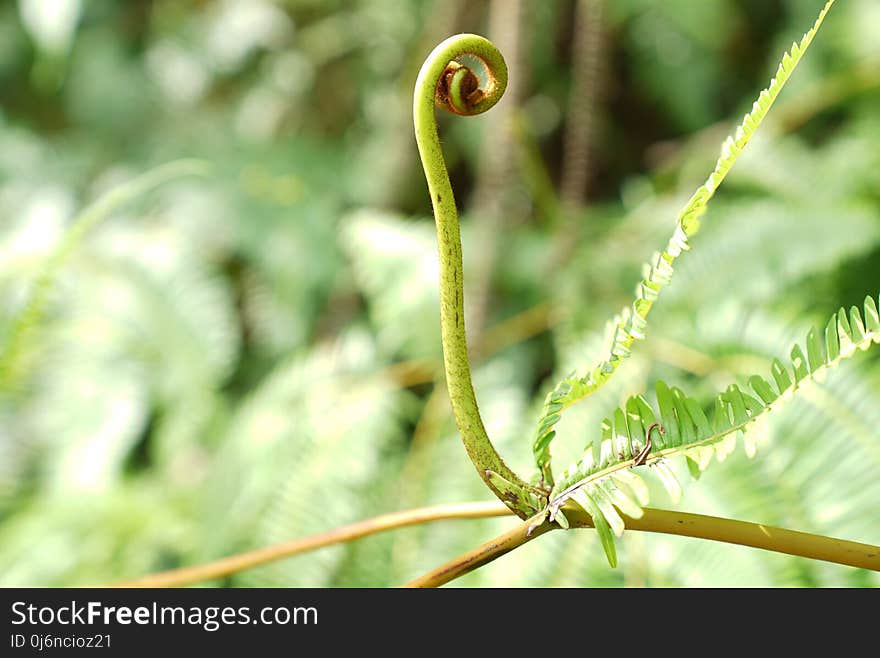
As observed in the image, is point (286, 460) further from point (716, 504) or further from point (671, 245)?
point (671, 245)

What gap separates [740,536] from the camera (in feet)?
1.21

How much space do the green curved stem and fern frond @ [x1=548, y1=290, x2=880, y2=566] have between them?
0.10 feet

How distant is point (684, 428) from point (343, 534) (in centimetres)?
23

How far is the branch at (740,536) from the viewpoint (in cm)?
36

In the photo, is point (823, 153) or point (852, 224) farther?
point (823, 153)

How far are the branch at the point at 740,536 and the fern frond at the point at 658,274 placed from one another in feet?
0.13

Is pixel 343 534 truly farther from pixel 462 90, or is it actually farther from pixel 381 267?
pixel 381 267

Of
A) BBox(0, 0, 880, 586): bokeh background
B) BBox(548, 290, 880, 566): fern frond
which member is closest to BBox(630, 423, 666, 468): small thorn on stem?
BBox(548, 290, 880, 566): fern frond

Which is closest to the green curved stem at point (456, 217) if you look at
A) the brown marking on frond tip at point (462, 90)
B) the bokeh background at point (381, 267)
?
the brown marking on frond tip at point (462, 90)

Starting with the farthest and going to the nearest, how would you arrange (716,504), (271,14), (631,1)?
(271,14) → (631,1) → (716,504)

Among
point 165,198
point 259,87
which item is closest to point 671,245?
point 165,198

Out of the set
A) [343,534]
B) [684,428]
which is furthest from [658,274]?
[343,534]

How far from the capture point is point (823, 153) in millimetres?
1539

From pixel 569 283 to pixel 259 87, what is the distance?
1.27 meters
